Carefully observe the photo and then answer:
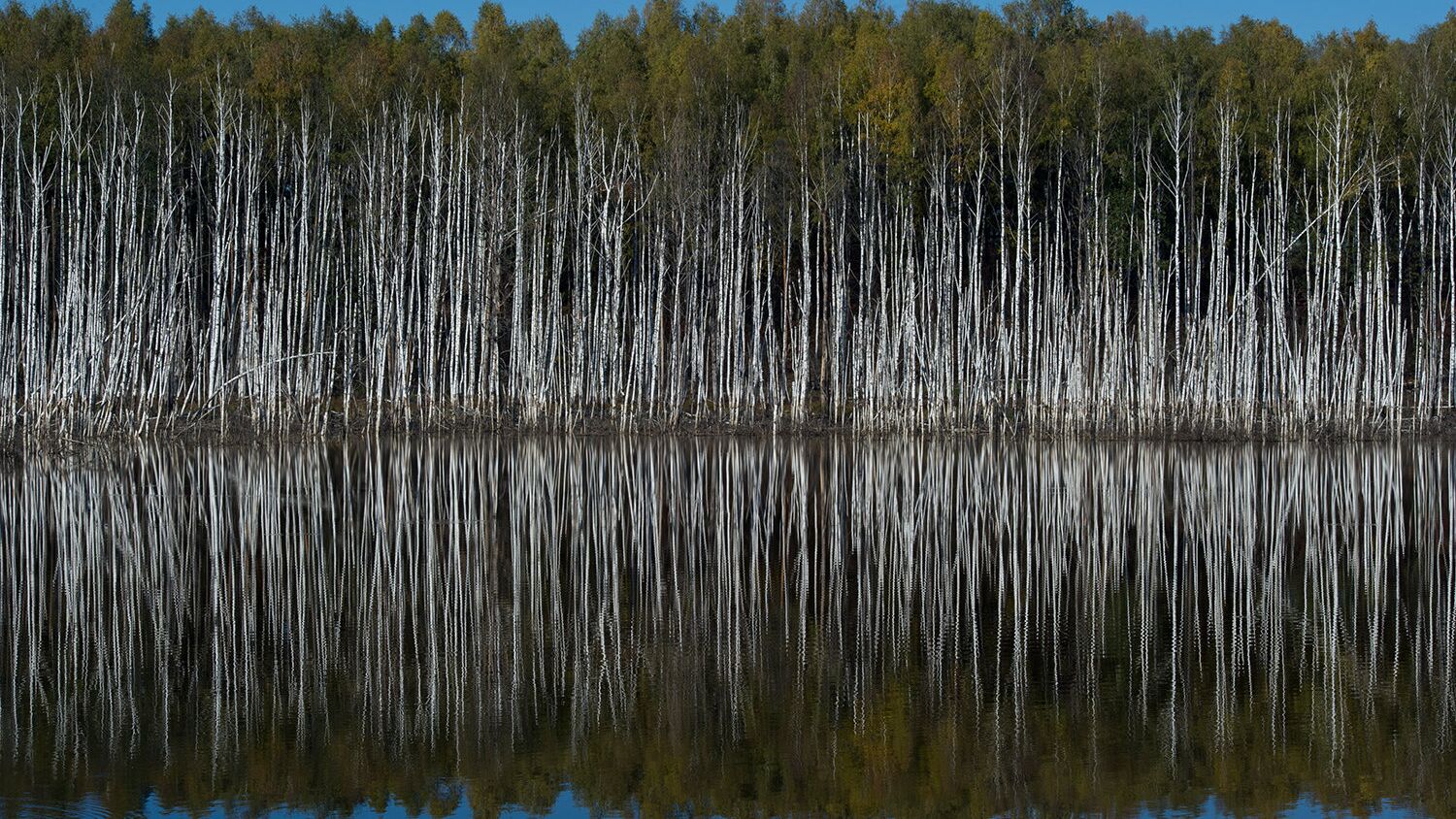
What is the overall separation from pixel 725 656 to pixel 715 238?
948 inches

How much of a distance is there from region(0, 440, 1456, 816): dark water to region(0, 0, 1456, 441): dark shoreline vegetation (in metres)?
9.28

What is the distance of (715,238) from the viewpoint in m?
31.0

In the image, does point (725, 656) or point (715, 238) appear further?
point (715, 238)

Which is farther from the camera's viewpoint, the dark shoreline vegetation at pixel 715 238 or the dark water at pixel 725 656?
the dark shoreline vegetation at pixel 715 238

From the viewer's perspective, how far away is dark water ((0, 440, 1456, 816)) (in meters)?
5.48

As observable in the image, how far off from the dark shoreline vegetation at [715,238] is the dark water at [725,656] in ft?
30.4

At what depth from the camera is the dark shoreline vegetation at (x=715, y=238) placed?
77.3 feet

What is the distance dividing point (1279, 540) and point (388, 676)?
774 cm

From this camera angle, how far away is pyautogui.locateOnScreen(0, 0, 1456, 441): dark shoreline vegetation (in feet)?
77.3

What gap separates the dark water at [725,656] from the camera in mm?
5480

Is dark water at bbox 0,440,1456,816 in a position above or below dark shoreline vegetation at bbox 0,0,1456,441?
below

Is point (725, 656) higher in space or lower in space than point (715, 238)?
lower

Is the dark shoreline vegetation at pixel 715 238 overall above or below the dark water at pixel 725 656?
above

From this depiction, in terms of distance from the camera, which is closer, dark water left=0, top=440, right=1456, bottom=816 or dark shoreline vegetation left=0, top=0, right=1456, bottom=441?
dark water left=0, top=440, right=1456, bottom=816
